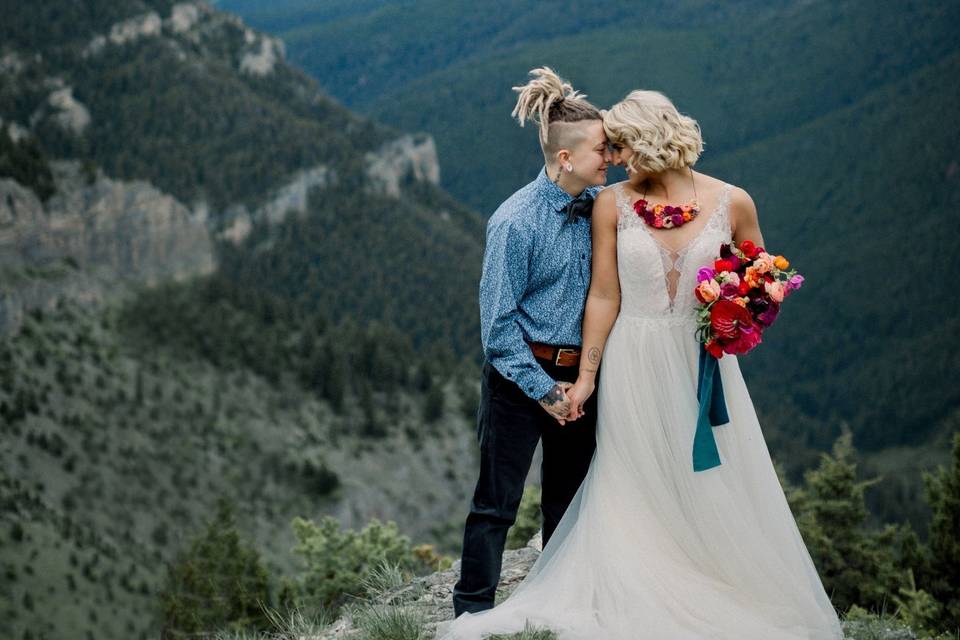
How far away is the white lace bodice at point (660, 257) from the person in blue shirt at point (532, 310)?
0.74 ft

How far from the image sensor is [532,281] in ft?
19.7

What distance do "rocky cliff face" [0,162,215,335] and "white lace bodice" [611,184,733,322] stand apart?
177ft

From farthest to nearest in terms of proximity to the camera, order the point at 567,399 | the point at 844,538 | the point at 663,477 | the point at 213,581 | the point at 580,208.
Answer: the point at 844,538, the point at 213,581, the point at 663,477, the point at 580,208, the point at 567,399

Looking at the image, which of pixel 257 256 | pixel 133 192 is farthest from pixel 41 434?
pixel 257 256

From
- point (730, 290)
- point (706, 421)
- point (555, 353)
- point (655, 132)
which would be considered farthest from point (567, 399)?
point (655, 132)

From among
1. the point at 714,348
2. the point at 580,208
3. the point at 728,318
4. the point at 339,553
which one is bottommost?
the point at 339,553

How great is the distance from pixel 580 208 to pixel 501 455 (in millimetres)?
1509

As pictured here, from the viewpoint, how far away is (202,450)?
55.3 m

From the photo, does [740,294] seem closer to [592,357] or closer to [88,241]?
[592,357]

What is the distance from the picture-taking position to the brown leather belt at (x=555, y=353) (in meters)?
6.09

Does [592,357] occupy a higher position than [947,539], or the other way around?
[592,357]

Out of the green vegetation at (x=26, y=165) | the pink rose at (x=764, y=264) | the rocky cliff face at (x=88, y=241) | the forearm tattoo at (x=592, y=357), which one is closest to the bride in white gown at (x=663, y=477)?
the forearm tattoo at (x=592, y=357)

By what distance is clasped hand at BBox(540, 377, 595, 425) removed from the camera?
5.88 m

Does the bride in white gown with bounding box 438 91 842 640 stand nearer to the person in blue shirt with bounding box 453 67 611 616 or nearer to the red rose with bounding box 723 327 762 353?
the person in blue shirt with bounding box 453 67 611 616
